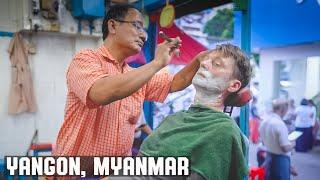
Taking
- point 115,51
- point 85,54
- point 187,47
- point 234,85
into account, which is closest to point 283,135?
point 187,47

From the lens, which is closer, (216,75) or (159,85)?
(216,75)

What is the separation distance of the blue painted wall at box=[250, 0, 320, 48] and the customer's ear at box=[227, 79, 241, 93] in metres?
1.38

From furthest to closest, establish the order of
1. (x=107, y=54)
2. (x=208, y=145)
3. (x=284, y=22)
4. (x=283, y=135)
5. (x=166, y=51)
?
(x=283, y=135)
(x=284, y=22)
(x=107, y=54)
(x=166, y=51)
(x=208, y=145)

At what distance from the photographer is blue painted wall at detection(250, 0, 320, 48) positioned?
2.41 m

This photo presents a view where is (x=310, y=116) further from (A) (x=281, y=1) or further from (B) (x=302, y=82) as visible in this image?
(A) (x=281, y=1)

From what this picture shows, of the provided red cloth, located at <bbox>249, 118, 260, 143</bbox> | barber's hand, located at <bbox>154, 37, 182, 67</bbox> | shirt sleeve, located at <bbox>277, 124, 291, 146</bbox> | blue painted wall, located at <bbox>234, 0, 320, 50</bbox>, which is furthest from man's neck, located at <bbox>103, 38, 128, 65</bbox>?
red cloth, located at <bbox>249, 118, 260, 143</bbox>

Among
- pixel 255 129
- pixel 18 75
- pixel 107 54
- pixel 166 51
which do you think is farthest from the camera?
pixel 255 129

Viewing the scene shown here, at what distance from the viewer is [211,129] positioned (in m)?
1.16

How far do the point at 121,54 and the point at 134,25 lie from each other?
0.15m

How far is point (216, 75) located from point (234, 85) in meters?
0.09

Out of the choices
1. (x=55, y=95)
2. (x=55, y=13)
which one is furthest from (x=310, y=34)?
(x=55, y=95)

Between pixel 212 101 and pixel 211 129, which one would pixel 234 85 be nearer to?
pixel 212 101

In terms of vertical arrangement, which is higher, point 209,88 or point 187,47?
point 187,47

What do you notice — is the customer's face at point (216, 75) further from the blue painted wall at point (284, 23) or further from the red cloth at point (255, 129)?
the red cloth at point (255, 129)
